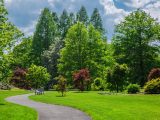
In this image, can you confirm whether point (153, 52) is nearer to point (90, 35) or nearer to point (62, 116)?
point (90, 35)

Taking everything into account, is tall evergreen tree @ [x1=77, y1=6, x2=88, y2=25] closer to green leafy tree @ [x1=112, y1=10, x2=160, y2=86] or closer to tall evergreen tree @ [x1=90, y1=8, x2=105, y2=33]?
tall evergreen tree @ [x1=90, y1=8, x2=105, y2=33]

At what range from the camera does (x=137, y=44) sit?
256ft

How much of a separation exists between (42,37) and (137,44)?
3578 centimetres

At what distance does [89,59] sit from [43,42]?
23017 mm

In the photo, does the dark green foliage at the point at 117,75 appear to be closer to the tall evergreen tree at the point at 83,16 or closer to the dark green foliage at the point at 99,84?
the dark green foliage at the point at 99,84

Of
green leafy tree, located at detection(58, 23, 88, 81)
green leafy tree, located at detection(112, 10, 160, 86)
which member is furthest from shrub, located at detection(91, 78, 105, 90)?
green leafy tree, located at detection(58, 23, 88, 81)

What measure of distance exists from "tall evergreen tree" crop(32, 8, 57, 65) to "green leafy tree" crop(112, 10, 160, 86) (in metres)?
27.7

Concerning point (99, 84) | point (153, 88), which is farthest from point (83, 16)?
point (153, 88)

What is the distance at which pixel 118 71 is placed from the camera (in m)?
56.6

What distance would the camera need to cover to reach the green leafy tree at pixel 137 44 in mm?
77000

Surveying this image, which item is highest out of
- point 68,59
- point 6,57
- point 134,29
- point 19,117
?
point 134,29

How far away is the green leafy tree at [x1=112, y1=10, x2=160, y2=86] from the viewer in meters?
77.0

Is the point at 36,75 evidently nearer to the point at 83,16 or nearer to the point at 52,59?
the point at 52,59

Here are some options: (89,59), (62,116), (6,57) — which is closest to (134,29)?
(89,59)
